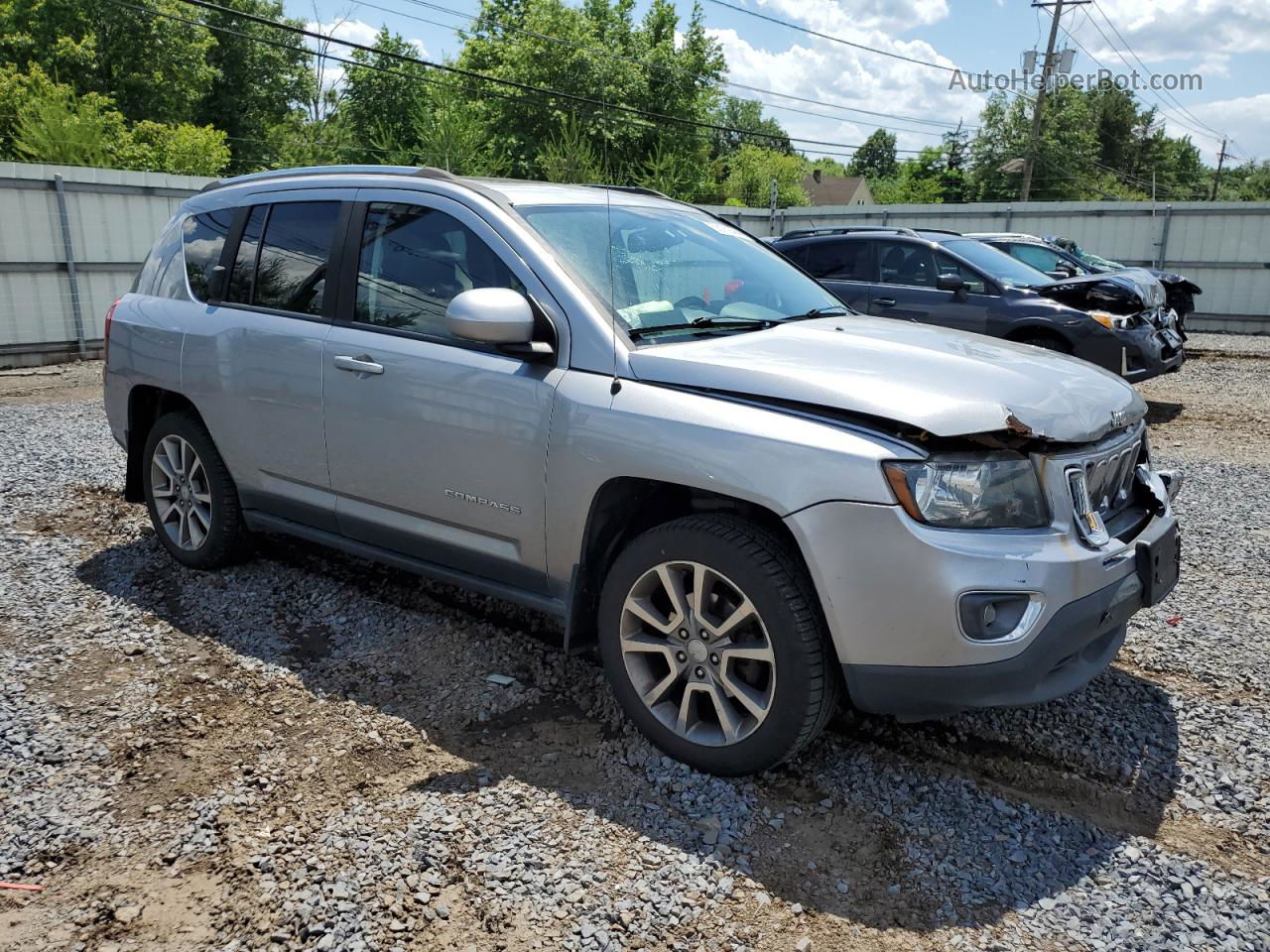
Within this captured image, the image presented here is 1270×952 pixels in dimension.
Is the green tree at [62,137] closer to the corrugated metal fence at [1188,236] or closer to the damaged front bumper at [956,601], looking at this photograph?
the corrugated metal fence at [1188,236]

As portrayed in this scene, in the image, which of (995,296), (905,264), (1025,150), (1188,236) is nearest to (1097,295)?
(995,296)

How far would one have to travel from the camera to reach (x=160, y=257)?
506cm

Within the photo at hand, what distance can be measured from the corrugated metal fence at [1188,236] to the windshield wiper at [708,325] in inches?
742

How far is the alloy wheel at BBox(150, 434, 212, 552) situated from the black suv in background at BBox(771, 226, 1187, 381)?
599 cm

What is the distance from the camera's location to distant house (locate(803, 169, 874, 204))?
8719 centimetres

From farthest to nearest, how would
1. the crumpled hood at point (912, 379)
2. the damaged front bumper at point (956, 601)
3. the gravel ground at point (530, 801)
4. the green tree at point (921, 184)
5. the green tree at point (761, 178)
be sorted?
the green tree at point (921, 184) → the green tree at point (761, 178) → the crumpled hood at point (912, 379) → the damaged front bumper at point (956, 601) → the gravel ground at point (530, 801)

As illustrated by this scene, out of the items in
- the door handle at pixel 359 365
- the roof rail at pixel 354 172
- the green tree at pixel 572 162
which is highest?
the green tree at pixel 572 162

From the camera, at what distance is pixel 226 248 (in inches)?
183

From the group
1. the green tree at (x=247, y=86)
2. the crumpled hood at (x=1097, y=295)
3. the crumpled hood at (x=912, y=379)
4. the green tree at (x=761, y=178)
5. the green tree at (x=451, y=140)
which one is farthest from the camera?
the green tree at (x=761, y=178)

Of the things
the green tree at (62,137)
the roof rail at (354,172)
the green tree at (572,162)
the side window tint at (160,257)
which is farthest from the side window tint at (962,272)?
Answer: the green tree at (62,137)

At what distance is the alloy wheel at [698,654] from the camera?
3.00 metres

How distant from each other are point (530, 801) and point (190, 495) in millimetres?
2819

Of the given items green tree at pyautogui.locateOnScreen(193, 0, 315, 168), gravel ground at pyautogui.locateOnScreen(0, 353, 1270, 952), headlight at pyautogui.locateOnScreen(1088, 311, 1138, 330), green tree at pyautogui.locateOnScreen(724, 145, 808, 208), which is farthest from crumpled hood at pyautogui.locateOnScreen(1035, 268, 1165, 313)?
green tree at pyautogui.locateOnScreen(193, 0, 315, 168)

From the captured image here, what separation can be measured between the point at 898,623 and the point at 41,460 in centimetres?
714
